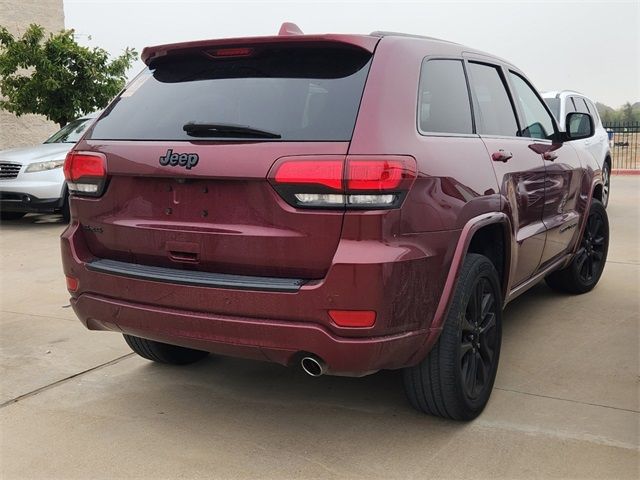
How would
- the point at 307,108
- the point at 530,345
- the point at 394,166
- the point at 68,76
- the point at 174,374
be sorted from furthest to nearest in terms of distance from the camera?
the point at 68,76
the point at 530,345
the point at 174,374
the point at 307,108
the point at 394,166

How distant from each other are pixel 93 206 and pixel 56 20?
723 inches

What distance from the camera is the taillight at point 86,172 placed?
10.3 feet

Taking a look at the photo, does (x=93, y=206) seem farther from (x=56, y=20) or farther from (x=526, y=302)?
(x=56, y=20)

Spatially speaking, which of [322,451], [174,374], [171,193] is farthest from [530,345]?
[171,193]

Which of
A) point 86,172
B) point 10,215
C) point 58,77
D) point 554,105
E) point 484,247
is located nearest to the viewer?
point 86,172

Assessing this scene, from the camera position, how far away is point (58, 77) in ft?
45.1

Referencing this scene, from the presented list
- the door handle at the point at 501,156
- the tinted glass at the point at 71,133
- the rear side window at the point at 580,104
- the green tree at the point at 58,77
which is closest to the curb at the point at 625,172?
the rear side window at the point at 580,104

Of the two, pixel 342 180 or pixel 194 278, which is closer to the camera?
pixel 342 180

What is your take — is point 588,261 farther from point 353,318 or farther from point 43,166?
point 43,166

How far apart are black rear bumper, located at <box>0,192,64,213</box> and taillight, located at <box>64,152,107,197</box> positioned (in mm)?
6847

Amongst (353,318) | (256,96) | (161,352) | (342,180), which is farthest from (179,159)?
(161,352)

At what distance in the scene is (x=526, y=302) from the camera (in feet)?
17.8

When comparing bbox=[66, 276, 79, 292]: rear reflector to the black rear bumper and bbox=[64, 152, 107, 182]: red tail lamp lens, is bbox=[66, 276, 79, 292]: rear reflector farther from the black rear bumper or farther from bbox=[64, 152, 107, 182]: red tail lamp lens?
the black rear bumper

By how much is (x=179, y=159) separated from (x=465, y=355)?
5.31 feet
